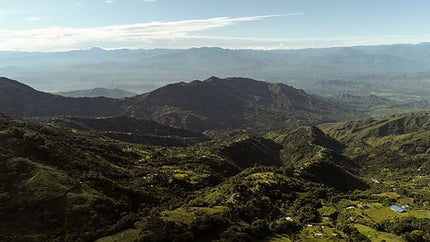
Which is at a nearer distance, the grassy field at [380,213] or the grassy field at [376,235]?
the grassy field at [376,235]

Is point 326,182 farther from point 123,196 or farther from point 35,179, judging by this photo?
point 35,179

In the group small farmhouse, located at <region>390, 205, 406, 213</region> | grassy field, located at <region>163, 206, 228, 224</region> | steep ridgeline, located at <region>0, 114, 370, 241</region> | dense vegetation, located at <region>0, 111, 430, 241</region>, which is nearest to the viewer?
steep ridgeline, located at <region>0, 114, 370, 241</region>

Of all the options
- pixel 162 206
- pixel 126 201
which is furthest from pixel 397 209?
pixel 126 201

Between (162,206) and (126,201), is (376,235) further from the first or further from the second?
(126,201)

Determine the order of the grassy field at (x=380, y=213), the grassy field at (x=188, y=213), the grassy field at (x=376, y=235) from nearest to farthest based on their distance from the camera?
1. the grassy field at (x=376, y=235)
2. the grassy field at (x=188, y=213)
3. the grassy field at (x=380, y=213)

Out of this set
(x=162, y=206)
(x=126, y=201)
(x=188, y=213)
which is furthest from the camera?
(x=162, y=206)

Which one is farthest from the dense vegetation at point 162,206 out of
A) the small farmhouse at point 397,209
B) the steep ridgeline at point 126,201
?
the small farmhouse at point 397,209

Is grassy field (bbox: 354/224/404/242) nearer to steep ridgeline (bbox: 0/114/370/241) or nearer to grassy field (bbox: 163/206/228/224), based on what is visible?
steep ridgeline (bbox: 0/114/370/241)

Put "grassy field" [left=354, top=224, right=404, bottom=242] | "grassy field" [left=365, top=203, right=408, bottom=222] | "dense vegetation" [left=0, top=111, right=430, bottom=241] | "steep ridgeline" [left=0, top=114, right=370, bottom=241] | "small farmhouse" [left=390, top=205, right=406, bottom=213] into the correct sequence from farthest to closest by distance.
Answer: "small farmhouse" [left=390, top=205, right=406, bottom=213]
"grassy field" [left=365, top=203, right=408, bottom=222]
"grassy field" [left=354, top=224, right=404, bottom=242]
"dense vegetation" [left=0, top=111, right=430, bottom=241]
"steep ridgeline" [left=0, top=114, right=370, bottom=241]

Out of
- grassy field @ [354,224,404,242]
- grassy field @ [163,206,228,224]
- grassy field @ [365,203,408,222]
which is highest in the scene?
grassy field @ [163,206,228,224]

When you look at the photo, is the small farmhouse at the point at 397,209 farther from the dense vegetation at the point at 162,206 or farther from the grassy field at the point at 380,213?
the dense vegetation at the point at 162,206

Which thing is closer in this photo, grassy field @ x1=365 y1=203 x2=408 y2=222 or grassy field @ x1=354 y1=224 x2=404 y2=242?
grassy field @ x1=354 y1=224 x2=404 y2=242

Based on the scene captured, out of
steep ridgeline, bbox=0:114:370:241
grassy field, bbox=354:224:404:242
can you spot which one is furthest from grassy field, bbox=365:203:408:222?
steep ridgeline, bbox=0:114:370:241
